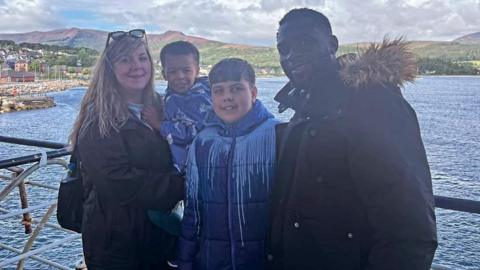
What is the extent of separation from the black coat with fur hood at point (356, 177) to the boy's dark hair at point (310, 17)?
13 cm

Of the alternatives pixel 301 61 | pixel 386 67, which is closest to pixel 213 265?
pixel 301 61

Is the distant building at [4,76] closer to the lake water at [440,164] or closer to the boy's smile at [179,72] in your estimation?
the lake water at [440,164]

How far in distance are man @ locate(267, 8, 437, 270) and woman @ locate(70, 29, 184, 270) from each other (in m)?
0.57

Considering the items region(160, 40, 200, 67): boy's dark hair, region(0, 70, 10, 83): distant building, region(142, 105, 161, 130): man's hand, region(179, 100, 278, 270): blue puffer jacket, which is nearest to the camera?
region(179, 100, 278, 270): blue puffer jacket

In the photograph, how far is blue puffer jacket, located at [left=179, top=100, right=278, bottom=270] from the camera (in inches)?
62.9

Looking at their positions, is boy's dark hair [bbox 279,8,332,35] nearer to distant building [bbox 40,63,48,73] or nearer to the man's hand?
the man's hand

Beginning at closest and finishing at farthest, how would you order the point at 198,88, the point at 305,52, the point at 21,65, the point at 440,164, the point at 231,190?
the point at 305,52 → the point at 231,190 → the point at 198,88 → the point at 440,164 → the point at 21,65

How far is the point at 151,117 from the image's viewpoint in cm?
197

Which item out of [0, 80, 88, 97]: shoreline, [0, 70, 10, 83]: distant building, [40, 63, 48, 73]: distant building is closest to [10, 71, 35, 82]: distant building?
[0, 70, 10, 83]: distant building

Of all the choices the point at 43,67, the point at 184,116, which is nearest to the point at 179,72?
the point at 184,116

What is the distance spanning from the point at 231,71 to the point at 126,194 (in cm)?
60

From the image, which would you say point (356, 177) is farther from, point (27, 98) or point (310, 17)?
point (27, 98)

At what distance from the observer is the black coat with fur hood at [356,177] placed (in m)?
1.21

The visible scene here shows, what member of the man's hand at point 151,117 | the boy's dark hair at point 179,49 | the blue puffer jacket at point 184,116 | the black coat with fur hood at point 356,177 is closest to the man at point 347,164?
the black coat with fur hood at point 356,177
